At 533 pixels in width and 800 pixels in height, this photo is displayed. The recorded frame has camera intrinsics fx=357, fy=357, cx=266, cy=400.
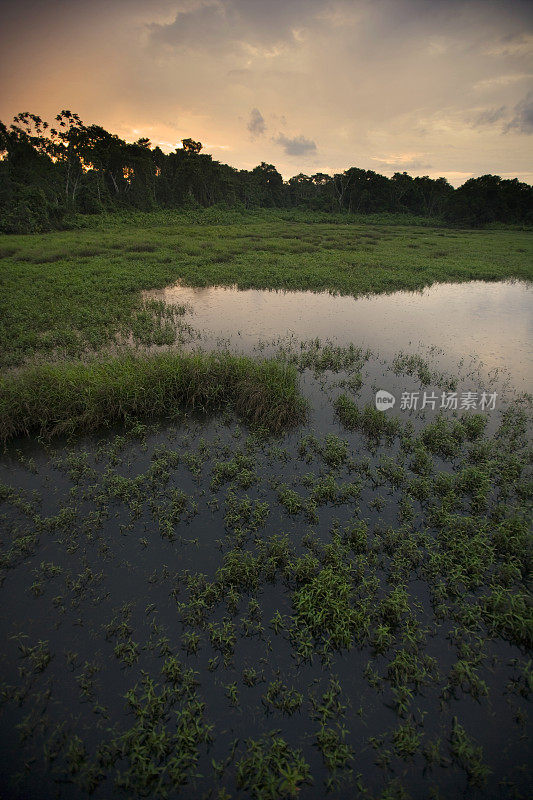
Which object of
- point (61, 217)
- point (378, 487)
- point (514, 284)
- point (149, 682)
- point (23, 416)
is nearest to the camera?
point (149, 682)

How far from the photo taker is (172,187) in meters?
59.3

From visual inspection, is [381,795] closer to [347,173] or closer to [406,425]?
[406,425]

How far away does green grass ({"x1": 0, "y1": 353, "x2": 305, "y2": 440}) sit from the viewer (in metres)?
8.24

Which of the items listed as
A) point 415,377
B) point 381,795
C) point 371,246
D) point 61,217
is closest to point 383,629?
point 381,795

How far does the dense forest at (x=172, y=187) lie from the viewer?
1521 inches

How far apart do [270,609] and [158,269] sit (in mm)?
21199

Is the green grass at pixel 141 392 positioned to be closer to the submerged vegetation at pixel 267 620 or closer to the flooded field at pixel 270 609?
the flooded field at pixel 270 609

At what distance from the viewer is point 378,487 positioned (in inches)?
269

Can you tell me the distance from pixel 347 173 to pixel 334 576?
83.1 metres

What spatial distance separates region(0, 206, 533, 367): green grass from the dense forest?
576 cm

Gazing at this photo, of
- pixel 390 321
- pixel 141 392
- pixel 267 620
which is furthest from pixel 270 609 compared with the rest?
pixel 390 321

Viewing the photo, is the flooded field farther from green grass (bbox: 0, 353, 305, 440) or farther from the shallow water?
the shallow water

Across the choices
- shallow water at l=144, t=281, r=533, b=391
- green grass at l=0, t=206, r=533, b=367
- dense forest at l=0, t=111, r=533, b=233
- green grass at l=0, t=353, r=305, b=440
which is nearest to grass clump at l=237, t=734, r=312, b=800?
green grass at l=0, t=353, r=305, b=440

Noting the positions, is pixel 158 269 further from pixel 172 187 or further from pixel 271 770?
pixel 172 187
